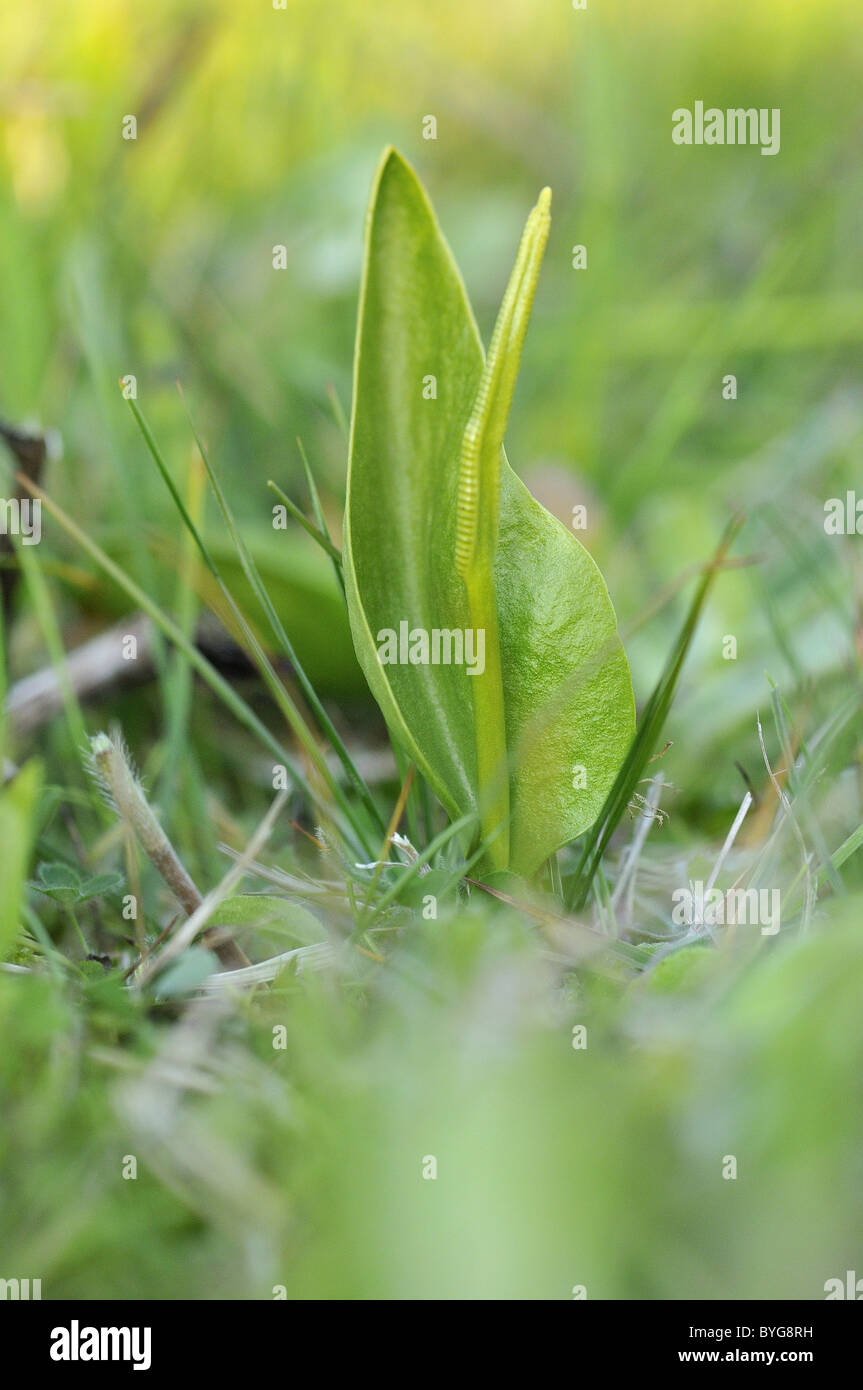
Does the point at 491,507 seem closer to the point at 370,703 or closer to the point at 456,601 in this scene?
the point at 456,601

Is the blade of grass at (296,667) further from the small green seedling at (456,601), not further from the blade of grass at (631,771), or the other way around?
the blade of grass at (631,771)

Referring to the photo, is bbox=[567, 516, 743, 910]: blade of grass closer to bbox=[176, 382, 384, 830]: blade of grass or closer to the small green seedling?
the small green seedling

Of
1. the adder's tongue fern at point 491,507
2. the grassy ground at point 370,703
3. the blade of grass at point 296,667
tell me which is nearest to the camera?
the grassy ground at point 370,703

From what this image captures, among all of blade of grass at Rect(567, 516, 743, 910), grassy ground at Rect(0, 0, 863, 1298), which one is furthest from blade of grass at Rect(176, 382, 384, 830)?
blade of grass at Rect(567, 516, 743, 910)

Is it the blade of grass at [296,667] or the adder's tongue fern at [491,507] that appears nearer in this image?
the adder's tongue fern at [491,507]

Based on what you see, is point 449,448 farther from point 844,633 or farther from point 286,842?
point 844,633

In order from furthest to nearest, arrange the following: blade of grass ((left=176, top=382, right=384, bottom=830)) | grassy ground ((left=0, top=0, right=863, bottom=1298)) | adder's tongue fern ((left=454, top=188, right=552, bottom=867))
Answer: blade of grass ((left=176, top=382, right=384, bottom=830)) < adder's tongue fern ((left=454, top=188, right=552, bottom=867)) < grassy ground ((left=0, top=0, right=863, bottom=1298))

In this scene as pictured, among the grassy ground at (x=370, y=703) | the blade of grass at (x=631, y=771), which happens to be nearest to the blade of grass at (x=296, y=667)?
the grassy ground at (x=370, y=703)

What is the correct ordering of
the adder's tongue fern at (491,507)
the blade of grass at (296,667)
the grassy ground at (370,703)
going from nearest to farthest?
the grassy ground at (370,703) < the adder's tongue fern at (491,507) < the blade of grass at (296,667)

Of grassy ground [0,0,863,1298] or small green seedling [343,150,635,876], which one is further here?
small green seedling [343,150,635,876]
